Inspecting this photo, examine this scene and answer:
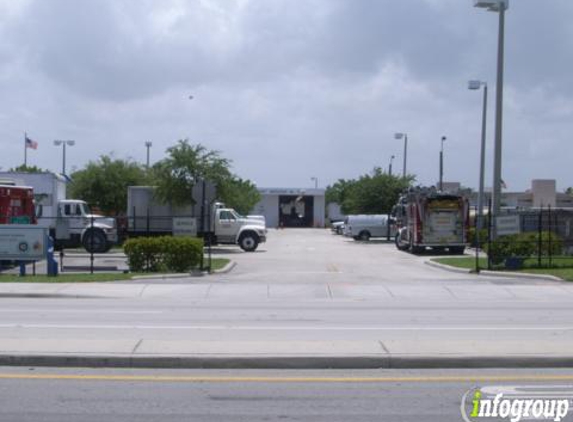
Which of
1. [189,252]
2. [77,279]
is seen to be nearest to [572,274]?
[189,252]

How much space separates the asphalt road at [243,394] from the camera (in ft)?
24.6

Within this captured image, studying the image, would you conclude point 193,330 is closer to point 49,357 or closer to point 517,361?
point 49,357

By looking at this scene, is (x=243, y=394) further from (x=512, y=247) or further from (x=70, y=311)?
(x=512, y=247)

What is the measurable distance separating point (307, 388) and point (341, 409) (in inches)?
35.7

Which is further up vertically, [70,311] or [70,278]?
[70,311]

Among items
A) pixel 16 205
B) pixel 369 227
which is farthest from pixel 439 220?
pixel 16 205

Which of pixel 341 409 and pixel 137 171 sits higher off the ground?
pixel 137 171

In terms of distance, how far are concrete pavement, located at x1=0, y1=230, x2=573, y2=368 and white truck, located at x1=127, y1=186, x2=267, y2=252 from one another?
52.0 feet

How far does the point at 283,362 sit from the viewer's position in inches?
378

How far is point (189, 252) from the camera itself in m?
25.5

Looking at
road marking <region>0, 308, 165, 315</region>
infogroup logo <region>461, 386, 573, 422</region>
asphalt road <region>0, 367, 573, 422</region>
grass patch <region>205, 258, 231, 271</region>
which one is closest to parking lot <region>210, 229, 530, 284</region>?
grass patch <region>205, 258, 231, 271</region>

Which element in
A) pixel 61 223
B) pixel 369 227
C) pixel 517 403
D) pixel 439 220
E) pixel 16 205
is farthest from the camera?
pixel 369 227

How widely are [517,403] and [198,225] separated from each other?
3489cm

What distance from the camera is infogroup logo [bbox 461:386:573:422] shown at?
24.3ft
